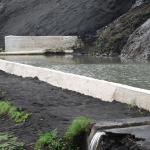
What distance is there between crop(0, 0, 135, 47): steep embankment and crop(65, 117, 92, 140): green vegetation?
73.0 feet

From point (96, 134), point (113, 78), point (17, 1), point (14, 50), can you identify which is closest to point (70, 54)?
point (14, 50)

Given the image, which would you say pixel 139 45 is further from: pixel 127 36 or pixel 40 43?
pixel 40 43

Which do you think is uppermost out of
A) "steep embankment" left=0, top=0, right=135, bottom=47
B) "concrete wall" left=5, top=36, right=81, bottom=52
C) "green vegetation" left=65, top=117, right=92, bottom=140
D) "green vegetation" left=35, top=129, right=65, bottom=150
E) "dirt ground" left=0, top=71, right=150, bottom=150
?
"steep embankment" left=0, top=0, right=135, bottom=47

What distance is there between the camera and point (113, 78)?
13953mm

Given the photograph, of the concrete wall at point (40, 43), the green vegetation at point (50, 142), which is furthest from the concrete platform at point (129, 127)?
the concrete wall at point (40, 43)

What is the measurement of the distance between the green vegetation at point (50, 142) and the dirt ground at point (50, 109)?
0.21 m

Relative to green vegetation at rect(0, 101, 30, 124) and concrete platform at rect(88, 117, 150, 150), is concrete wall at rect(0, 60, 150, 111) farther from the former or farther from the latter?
green vegetation at rect(0, 101, 30, 124)

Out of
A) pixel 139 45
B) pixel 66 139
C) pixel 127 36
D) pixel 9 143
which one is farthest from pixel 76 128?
pixel 127 36

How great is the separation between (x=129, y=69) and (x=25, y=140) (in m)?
9.23

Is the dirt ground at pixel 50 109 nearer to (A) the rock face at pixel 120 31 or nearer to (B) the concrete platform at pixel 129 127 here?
(B) the concrete platform at pixel 129 127

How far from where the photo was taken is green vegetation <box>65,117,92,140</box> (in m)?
7.26

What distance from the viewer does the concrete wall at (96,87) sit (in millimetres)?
9173

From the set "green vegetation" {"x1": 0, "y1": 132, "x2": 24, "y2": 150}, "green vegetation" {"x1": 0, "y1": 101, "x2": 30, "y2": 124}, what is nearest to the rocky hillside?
"green vegetation" {"x1": 0, "y1": 101, "x2": 30, "y2": 124}

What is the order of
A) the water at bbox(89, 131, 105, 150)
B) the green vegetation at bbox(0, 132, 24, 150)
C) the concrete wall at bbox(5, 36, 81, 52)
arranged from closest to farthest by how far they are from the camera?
the water at bbox(89, 131, 105, 150) → the green vegetation at bbox(0, 132, 24, 150) → the concrete wall at bbox(5, 36, 81, 52)
